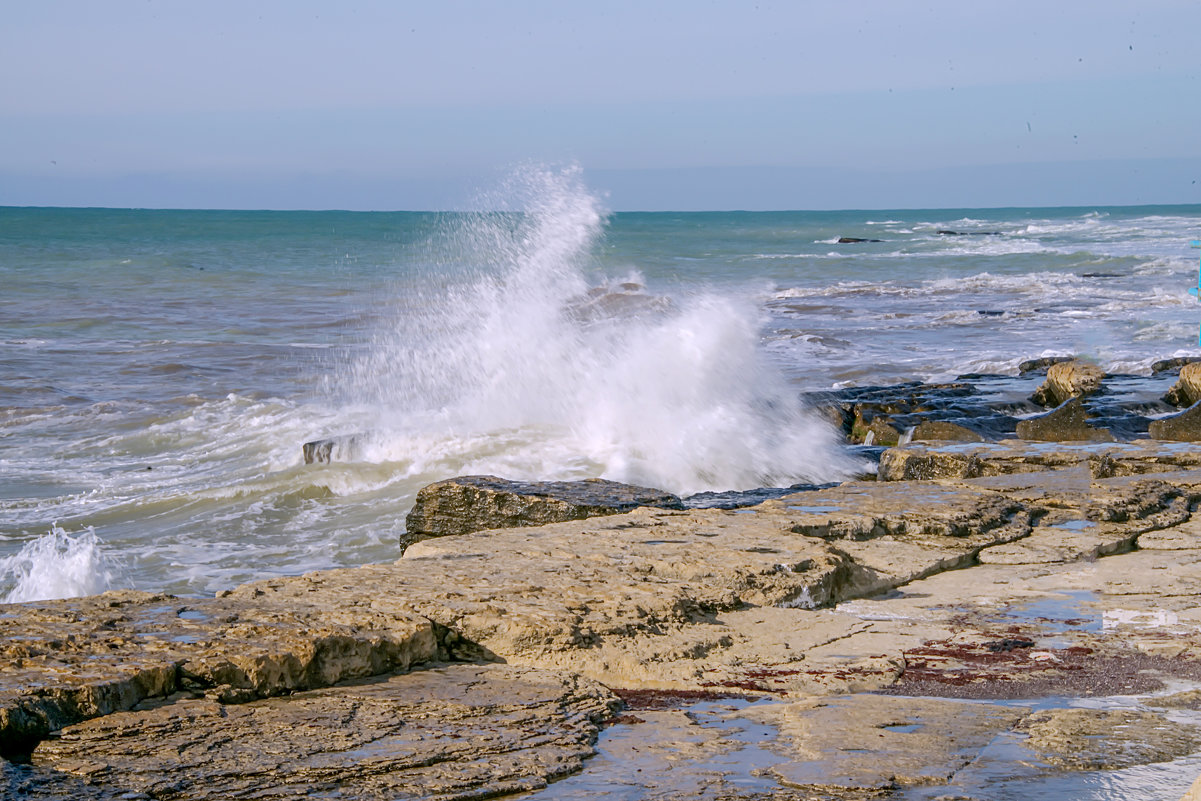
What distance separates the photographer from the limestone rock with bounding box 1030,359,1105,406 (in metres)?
10.9

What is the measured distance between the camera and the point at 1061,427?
9039 mm

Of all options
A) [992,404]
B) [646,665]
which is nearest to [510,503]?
[646,665]

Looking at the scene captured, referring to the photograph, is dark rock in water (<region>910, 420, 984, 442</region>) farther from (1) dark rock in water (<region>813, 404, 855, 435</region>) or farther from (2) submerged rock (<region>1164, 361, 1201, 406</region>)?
(2) submerged rock (<region>1164, 361, 1201, 406</region>)

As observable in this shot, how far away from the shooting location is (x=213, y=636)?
321 cm

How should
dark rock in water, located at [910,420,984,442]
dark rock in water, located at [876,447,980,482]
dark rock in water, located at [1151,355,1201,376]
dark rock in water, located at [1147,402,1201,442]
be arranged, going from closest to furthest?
dark rock in water, located at [876,447,980,482]
dark rock in water, located at [1147,402,1201,442]
dark rock in water, located at [910,420,984,442]
dark rock in water, located at [1151,355,1201,376]

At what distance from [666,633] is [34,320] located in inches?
834

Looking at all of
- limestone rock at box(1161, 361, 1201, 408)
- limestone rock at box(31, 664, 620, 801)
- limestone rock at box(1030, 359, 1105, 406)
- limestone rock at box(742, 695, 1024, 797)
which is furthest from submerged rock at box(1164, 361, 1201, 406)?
limestone rock at box(31, 664, 620, 801)

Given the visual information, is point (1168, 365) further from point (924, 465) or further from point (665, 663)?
point (665, 663)

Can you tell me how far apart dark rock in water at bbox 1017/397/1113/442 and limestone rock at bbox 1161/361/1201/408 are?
163 centimetres

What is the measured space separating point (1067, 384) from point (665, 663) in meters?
8.71

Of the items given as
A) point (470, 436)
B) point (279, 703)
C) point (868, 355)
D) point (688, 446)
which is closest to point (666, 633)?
point (279, 703)

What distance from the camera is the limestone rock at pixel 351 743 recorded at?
2.44m

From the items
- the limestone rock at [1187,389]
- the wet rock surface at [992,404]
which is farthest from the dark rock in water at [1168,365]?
the limestone rock at [1187,389]

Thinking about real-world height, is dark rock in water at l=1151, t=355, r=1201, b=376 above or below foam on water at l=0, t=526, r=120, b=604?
above
